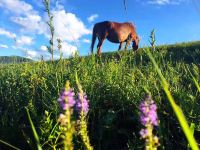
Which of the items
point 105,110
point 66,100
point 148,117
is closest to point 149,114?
point 148,117

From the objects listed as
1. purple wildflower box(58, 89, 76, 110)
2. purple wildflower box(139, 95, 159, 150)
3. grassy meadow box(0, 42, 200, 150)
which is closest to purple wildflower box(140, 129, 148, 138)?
purple wildflower box(139, 95, 159, 150)

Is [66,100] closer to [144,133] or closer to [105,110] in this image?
[144,133]

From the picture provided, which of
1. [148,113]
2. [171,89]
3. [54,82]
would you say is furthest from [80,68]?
[148,113]

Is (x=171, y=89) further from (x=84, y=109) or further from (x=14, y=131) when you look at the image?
(x=84, y=109)

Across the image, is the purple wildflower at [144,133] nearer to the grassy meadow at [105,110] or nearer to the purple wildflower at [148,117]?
the purple wildflower at [148,117]

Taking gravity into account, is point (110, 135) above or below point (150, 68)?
below

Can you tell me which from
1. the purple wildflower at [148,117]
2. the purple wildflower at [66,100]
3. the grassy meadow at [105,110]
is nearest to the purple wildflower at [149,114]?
the purple wildflower at [148,117]

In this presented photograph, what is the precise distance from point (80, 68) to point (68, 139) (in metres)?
3.14

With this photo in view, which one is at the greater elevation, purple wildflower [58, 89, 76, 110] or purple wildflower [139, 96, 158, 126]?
purple wildflower [58, 89, 76, 110]

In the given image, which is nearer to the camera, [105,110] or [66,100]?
[66,100]

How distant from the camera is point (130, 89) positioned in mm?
3715

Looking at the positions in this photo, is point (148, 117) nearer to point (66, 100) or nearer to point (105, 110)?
point (66, 100)

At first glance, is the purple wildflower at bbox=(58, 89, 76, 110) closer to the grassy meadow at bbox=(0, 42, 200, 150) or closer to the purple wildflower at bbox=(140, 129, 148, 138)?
the purple wildflower at bbox=(140, 129, 148, 138)

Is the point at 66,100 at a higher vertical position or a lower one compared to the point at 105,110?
higher
